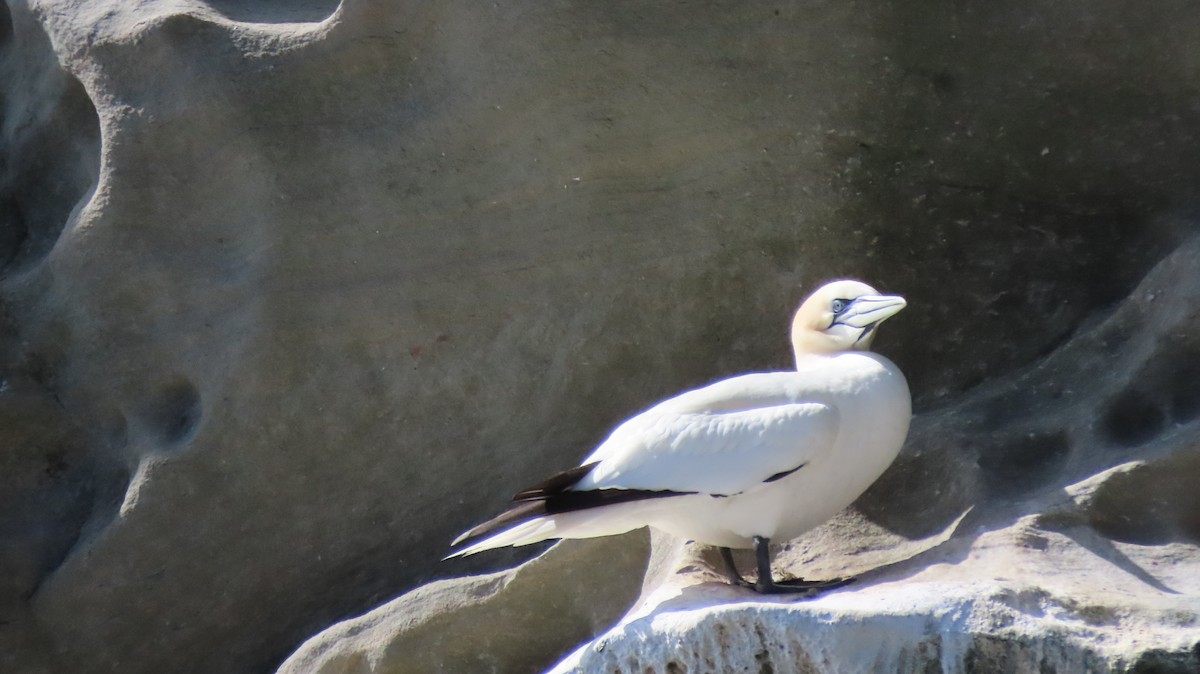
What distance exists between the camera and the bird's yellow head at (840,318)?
158 inches

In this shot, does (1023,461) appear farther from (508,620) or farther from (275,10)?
(275,10)

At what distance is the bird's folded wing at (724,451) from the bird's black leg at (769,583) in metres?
0.18

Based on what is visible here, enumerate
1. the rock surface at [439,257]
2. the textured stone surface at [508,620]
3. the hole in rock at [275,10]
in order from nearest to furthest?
the textured stone surface at [508,620] → the rock surface at [439,257] → the hole in rock at [275,10]

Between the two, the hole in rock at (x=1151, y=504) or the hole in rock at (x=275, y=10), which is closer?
Result: the hole in rock at (x=1151, y=504)

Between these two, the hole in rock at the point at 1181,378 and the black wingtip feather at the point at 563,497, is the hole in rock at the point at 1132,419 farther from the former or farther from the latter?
the black wingtip feather at the point at 563,497

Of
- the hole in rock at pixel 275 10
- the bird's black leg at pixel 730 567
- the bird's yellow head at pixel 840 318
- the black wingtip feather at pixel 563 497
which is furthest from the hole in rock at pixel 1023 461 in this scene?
the hole in rock at pixel 275 10

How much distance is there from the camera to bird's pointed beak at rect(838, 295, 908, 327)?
13.0 ft

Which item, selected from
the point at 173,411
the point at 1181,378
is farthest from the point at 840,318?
the point at 173,411

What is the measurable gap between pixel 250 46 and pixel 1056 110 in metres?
2.60

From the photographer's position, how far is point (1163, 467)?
3.70 m

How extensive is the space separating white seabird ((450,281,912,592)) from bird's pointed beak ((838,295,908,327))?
0.48ft

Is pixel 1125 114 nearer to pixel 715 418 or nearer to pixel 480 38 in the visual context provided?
pixel 715 418

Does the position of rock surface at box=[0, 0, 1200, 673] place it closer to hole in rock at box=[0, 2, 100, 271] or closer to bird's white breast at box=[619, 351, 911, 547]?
hole in rock at box=[0, 2, 100, 271]

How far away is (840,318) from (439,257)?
57.6 inches
